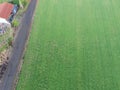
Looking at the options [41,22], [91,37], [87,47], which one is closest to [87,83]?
[87,47]

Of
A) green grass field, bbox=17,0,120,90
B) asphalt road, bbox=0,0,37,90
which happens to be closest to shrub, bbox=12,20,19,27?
asphalt road, bbox=0,0,37,90

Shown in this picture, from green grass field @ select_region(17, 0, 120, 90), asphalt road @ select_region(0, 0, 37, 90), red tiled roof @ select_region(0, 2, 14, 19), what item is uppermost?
red tiled roof @ select_region(0, 2, 14, 19)

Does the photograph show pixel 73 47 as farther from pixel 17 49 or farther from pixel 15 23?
pixel 15 23

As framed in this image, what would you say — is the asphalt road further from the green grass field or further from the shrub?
the green grass field

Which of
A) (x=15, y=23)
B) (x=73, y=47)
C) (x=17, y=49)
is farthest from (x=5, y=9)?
(x=73, y=47)

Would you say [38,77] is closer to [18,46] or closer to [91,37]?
[18,46]
